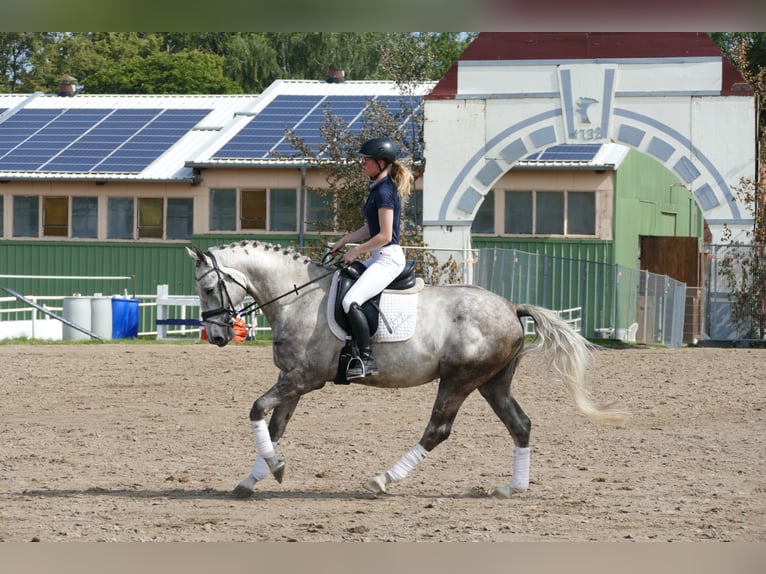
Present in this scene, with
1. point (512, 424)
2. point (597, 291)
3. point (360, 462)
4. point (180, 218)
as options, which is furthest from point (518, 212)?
point (512, 424)

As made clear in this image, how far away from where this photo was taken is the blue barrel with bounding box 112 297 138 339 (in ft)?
86.4

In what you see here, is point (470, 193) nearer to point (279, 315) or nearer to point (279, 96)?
point (279, 96)

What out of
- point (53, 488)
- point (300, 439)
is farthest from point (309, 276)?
point (300, 439)

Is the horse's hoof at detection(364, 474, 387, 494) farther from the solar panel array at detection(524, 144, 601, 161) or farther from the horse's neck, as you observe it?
the solar panel array at detection(524, 144, 601, 161)

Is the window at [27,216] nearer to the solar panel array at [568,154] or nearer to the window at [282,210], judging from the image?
the window at [282,210]

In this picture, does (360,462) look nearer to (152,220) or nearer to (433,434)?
(433,434)

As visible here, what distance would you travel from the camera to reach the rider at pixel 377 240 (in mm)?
8398

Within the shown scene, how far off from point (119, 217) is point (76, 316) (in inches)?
400

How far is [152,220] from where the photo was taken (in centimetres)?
3541

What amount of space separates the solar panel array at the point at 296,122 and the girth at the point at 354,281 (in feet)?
76.7

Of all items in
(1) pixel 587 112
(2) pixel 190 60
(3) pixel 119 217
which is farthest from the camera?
(2) pixel 190 60

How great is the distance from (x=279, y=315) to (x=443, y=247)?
1775cm

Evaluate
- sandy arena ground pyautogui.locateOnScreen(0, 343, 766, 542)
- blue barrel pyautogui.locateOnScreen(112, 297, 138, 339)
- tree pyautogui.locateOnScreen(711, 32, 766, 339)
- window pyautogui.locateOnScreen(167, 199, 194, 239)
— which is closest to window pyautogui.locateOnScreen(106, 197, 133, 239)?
window pyautogui.locateOnScreen(167, 199, 194, 239)

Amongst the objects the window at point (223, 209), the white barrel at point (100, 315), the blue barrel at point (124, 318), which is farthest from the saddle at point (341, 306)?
the window at point (223, 209)
